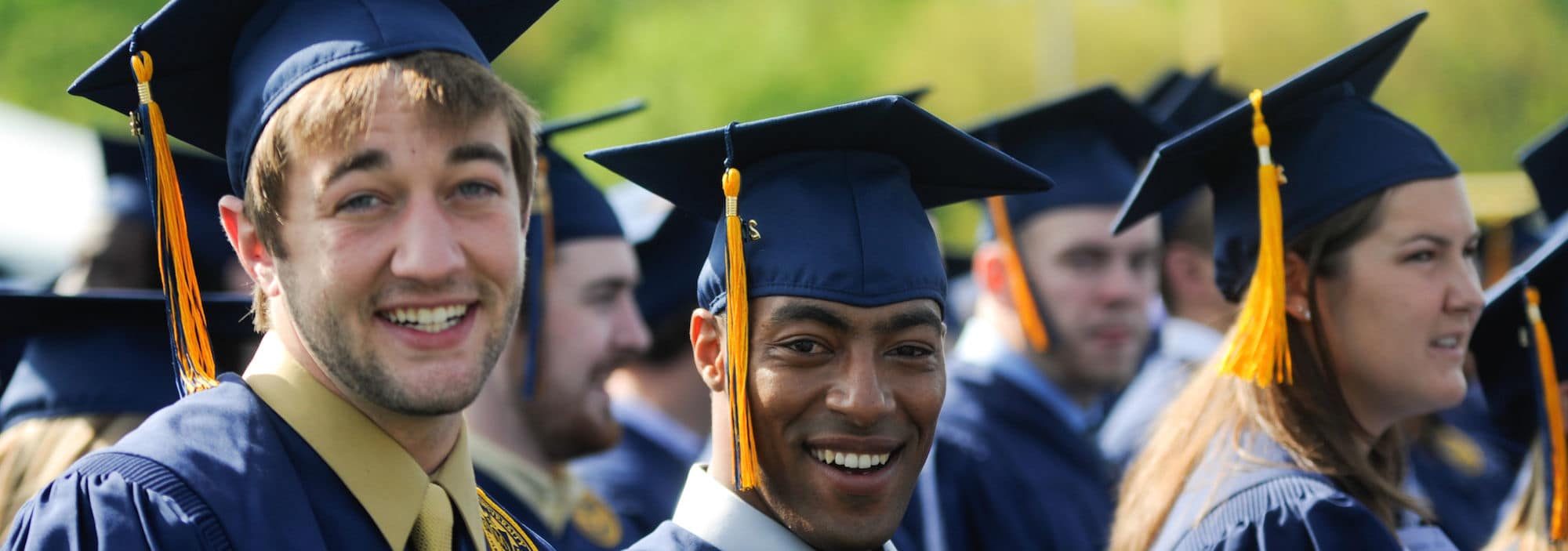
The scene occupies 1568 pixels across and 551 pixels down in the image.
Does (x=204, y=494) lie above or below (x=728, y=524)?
above

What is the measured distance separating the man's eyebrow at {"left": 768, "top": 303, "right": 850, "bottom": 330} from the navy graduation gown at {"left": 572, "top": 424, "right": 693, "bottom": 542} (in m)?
3.17

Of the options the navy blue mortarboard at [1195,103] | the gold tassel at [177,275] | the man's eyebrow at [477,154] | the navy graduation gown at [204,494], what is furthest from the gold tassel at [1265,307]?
the navy blue mortarboard at [1195,103]

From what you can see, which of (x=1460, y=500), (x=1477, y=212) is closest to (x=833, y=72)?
(x=1477, y=212)

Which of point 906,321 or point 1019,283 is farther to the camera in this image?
point 1019,283

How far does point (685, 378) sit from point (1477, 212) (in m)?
4.99

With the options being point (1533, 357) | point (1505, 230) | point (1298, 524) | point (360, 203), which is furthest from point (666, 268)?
point (1505, 230)

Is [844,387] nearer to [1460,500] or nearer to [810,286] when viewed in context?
[810,286]

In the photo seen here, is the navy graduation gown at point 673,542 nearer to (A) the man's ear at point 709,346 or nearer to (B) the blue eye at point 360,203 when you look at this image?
(A) the man's ear at point 709,346

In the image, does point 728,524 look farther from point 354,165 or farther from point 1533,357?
point 1533,357

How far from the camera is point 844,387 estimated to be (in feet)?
8.11

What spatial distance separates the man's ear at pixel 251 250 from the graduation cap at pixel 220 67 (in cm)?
3

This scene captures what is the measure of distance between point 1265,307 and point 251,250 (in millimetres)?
1955

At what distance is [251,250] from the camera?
232 centimetres

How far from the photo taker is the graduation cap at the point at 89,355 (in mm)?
3393
